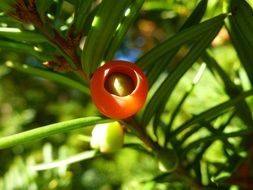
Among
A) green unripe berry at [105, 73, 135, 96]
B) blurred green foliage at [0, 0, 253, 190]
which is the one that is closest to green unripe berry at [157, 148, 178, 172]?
blurred green foliage at [0, 0, 253, 190]

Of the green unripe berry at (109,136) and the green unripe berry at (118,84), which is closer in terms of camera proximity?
the green unripe berry at (118,84)

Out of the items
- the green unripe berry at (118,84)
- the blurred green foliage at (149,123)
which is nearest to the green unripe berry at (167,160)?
the blurred green foliage at (149,123)

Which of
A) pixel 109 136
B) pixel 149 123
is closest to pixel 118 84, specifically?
pixel 109 136

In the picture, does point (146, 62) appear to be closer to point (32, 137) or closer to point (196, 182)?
point (32, 137)

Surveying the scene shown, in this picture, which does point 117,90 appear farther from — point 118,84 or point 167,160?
point 167,160

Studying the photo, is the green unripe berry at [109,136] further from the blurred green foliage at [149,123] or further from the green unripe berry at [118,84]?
the green unripe berry at [118,84]

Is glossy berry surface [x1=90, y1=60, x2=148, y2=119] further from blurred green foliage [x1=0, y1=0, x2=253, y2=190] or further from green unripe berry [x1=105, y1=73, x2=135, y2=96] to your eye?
blurred green foliage [x1=0, y1=0, x2=253, y2=190]
